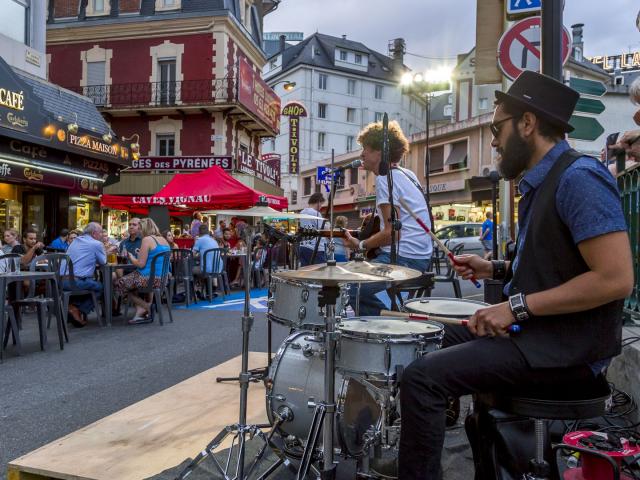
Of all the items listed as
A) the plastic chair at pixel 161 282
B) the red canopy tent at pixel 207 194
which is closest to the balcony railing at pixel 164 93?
the red canopy tent at pixel 207 194

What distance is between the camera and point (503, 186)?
6188mm

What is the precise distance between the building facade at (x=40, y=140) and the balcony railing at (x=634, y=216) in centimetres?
921

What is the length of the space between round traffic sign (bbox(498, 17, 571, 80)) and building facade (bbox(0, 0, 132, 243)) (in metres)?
8.13

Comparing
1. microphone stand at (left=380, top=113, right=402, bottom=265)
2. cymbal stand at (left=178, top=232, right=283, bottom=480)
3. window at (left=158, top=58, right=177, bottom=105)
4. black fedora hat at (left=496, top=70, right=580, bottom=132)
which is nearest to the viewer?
black fedora hat at (left=496, top=70, right=580, bottom=132)

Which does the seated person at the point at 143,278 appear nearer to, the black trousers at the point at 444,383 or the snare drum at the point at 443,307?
the snare drum at the point at 443,307

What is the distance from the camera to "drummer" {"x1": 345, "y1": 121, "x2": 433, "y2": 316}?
3.62 metres

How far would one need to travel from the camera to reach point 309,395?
8.79ft

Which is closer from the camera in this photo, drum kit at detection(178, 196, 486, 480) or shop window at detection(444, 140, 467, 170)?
drum kit at detection(178, 196, 486, 480)

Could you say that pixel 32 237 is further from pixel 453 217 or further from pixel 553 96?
pixel 453 217

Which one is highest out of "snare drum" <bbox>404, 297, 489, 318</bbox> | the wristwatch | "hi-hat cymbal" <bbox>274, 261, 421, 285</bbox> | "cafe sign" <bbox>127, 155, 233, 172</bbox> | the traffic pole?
"cafe sign" <bbox>127, 155, 233, 172</bbox>

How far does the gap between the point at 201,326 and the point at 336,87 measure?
122ft

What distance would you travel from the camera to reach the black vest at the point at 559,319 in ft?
6.13

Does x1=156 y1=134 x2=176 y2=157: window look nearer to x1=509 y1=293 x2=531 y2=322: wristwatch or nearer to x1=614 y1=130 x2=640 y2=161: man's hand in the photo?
x1=614 y1=130 x2=640 y2=161: man's hand

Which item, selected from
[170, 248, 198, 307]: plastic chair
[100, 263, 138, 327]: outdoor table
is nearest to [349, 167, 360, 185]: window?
[170, 248, 198, 307]: plastic chair
